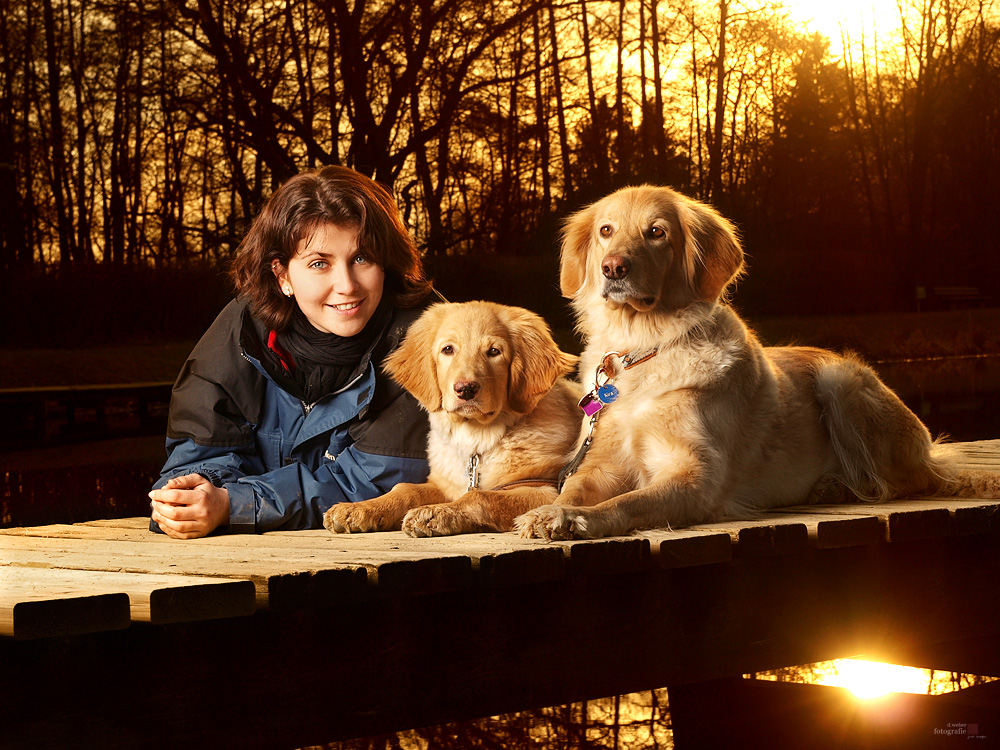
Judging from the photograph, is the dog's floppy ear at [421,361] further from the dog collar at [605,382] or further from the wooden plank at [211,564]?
the wooden plank at [211,564]

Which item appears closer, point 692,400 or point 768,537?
point 768,537

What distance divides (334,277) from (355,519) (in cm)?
87

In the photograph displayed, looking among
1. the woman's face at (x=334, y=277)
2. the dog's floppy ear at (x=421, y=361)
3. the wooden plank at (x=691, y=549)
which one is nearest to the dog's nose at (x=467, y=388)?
the dog's floppy ear at (x=421, y=361)

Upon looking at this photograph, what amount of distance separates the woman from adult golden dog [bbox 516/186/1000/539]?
24.5 inches

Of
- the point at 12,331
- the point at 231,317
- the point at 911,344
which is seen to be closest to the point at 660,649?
the point at 231,317

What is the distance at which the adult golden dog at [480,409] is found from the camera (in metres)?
3.28

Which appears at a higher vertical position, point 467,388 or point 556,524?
point 467,388

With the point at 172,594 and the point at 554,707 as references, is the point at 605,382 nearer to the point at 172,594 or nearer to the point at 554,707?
the point at 172,594

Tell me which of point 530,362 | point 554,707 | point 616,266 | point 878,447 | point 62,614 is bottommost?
point 554,707

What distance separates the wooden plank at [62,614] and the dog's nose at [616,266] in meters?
1.75

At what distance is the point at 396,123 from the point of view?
16203 mm

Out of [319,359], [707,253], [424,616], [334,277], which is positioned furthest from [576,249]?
[424,616]

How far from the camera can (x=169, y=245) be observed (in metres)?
15.5

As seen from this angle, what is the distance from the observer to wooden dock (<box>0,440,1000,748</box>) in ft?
7.35
